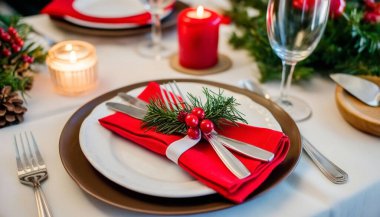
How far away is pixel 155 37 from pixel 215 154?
50 cm

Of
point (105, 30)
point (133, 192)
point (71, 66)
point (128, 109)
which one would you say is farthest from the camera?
point (105, 30)

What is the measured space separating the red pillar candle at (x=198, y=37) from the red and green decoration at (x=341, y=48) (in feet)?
0.33

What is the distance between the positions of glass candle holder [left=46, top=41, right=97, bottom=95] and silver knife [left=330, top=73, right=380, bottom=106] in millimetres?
459

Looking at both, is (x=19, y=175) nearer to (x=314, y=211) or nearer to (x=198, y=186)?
(x=198, y=186)

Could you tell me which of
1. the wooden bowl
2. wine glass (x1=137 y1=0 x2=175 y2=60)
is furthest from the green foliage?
the wooden bowl

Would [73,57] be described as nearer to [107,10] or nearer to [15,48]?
[15,48]

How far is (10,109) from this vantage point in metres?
0.69

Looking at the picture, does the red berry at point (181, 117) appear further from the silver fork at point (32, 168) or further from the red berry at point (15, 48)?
the red berry at point (15, 48)

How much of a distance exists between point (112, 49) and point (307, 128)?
1.66 ft

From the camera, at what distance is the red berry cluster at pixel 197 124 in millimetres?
563

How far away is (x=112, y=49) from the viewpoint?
98 centimetres

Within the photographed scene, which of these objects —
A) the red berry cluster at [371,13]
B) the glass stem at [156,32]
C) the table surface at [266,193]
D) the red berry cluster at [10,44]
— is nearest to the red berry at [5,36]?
the red berry cluster at [10,44]

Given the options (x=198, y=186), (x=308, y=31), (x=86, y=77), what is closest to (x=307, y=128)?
(x=308, y=31)

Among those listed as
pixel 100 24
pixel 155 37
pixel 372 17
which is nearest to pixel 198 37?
pixel 155 37
